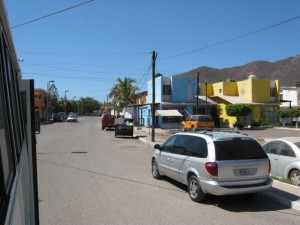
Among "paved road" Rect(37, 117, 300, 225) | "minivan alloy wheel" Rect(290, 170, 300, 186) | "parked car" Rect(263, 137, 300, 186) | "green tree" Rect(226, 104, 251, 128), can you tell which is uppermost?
"green tree" Rect(226, 104, 251, 128)

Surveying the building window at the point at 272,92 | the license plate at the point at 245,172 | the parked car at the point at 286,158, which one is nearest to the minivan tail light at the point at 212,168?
the license plate at the point at 245,172

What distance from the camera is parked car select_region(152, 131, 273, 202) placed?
7.95 meters

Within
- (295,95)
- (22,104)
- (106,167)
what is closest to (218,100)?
(295,95)

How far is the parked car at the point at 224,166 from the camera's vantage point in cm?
795

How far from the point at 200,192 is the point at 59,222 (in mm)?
3097

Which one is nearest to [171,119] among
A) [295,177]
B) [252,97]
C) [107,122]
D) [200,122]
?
[107,122]

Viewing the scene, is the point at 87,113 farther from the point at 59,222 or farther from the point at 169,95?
the point at 59,222

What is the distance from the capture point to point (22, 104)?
538cm

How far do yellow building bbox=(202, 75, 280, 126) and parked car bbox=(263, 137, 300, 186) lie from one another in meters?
38.9

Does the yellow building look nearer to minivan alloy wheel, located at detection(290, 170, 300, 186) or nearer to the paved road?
minivan alloy wheel, located at detection(290, 170, 300, 186)

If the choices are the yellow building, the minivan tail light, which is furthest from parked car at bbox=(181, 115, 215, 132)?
the minivan tail light

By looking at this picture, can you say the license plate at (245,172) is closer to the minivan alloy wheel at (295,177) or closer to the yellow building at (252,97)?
the minivan alloy wheel at (295,177)

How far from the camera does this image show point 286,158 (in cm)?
1080

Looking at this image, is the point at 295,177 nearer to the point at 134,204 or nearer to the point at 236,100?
the point at 134,204
